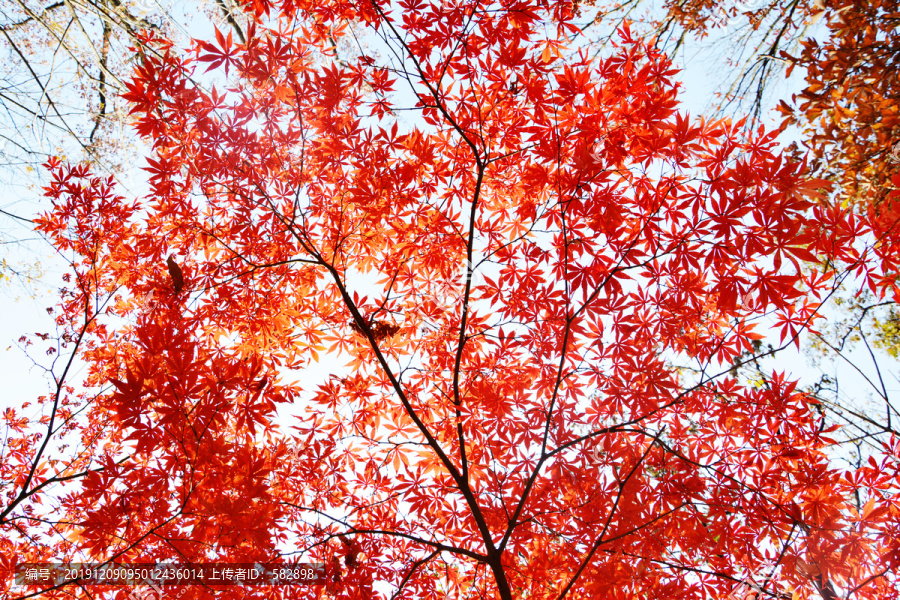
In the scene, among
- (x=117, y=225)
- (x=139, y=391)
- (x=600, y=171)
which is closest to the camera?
(x=139, y=391)

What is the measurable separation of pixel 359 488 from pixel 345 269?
1.55m

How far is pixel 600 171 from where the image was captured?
2084 millimetres

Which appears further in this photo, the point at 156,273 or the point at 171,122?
the point at 156,273

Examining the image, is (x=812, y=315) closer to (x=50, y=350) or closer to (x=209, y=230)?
(x=209, y=230)

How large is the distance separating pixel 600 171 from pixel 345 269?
1.81 metres

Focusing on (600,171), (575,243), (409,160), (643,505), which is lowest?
(643,505)

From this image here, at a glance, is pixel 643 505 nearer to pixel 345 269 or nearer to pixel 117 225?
pixel 345 269

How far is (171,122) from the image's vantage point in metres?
2.38

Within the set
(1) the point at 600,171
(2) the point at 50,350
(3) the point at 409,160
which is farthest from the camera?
(2) the point at 50,350

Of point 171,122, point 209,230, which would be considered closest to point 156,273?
point 209,230

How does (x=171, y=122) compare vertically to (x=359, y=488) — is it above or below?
above

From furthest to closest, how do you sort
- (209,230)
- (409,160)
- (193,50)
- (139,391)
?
(209,230) → (409,160) → (193,50) → (139,391)

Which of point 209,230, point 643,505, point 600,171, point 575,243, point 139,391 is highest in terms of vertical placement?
point 209,230

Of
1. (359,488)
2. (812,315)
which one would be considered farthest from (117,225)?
(812,315)
